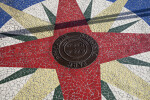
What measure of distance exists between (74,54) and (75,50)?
130 mm

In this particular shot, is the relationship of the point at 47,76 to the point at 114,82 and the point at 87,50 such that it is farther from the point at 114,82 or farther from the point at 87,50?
the point at 114,82

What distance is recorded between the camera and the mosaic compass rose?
12.8 feet

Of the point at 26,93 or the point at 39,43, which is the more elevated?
the point at 39,43

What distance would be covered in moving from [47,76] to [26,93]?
641mm

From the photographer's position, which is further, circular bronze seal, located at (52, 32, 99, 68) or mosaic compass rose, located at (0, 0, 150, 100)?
circular bronze seal, located at (52, 32, 99, 68)

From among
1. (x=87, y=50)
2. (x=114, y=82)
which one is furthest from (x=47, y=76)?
(x=114, y=82)

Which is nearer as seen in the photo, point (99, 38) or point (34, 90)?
point (34, 90)

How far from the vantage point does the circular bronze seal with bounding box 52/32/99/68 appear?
4.36m

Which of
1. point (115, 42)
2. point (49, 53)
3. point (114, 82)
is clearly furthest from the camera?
point (115, 42)

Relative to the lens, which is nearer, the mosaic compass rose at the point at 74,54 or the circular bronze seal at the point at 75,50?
the mosaic compass rose at the point at 74,54

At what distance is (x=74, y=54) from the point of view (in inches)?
175

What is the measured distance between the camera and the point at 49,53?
4.46 meters

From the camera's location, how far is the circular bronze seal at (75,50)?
4355mm

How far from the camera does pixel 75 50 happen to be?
452 cm
